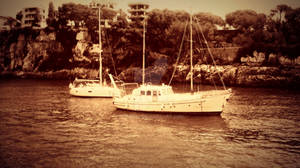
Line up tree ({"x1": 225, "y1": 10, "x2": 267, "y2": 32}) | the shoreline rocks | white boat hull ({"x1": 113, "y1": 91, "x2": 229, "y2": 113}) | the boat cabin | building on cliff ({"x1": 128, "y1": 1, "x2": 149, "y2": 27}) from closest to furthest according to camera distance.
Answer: white boat hull ({"x1": 113, "y1": 91, "x2": 229, "y2": 113}), the boat cabin, the shoreline rocks, tree ({"x1": 225, "y1": 10, "x2": 267, "y2": 32}), building on cliff ({"x1": 128, "y1": 1, "x2": 149, "y2": 27})

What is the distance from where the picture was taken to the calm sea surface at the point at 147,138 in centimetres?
1820

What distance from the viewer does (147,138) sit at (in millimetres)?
22969

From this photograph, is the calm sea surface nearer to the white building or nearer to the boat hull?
the boat hull

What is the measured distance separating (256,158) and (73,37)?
84669 mm

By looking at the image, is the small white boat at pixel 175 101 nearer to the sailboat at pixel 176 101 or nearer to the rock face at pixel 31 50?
the sailboat at pixel 176 101

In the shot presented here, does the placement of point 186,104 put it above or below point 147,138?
above

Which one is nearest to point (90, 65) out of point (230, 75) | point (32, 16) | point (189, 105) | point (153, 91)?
point (230, 75)

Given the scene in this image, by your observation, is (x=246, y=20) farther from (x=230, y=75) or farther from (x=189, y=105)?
(x=189, y=105)

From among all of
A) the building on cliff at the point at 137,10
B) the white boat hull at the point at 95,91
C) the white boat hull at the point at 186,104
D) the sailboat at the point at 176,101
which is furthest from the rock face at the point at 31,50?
the white boat hull at the point at 186,104

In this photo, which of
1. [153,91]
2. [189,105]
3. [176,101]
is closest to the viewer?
[189,105]

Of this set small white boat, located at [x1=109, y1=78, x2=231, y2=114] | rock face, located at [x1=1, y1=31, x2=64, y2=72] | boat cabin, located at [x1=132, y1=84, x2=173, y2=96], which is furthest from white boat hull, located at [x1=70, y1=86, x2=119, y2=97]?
rock face, located at [x1=1, y1=31, x2=64, y2=72]

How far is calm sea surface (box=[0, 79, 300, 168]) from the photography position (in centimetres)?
1820

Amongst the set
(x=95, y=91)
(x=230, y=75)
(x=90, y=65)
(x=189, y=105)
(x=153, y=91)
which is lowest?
(x=189, y=105)

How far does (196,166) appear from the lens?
56.5 ft
